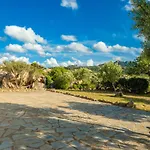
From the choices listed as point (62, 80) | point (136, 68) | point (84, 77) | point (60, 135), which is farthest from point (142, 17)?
point (84, 77)

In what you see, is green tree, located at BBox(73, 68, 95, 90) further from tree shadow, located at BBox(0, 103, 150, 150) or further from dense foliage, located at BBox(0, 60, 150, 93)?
tree shadow, located at BBox(0, 103, 150, 150)

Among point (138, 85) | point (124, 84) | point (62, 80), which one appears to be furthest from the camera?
point (124, 84)

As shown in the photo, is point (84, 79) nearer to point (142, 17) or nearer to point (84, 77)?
point (84, 77)

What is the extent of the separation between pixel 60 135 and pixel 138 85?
2283 centimetres

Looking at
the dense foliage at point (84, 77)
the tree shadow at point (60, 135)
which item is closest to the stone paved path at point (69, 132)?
the tree shadow at point (60, 135)

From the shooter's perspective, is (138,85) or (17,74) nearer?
(17,74)

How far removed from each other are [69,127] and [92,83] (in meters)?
24.9

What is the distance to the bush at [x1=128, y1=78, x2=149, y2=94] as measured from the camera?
27922mm

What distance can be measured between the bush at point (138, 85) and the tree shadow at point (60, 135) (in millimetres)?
20527

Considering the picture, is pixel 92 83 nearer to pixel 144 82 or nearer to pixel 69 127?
pixel 144 82

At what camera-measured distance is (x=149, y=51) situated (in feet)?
30.8

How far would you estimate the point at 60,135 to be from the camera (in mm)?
6848

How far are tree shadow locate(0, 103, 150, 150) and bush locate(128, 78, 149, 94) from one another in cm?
2053

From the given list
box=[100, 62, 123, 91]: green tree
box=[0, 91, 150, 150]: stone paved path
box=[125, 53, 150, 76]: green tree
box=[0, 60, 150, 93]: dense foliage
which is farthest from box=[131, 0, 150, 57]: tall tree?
box=[100, 62, 123, 91]: green tree
